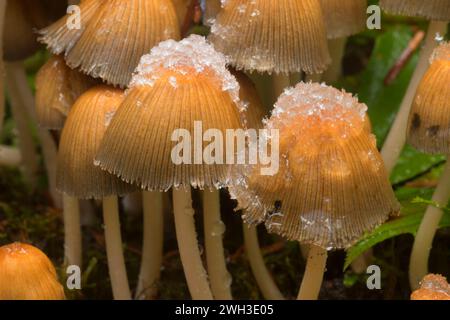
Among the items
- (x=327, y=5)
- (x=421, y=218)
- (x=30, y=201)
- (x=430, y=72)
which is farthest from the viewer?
(x=30, y=201)

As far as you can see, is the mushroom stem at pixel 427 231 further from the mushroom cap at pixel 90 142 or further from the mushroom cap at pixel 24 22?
the mushroom cap at pixel 24 22

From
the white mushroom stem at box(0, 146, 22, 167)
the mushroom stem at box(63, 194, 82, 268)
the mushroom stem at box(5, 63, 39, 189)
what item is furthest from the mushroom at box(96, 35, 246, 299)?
the white mushroom stem at box(0, 146, 22, 167)

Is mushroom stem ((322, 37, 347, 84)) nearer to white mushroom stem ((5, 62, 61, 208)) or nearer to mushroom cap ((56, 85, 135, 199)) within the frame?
mushroom cap ((56, 85, 135, 199))

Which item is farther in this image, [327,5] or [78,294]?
[78,294]

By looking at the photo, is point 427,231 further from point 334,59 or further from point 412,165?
point 334,59
